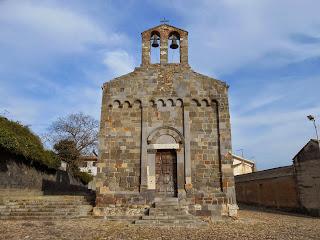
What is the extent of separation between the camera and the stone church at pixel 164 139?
13484 mm

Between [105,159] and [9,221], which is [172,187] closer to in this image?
[105,159]

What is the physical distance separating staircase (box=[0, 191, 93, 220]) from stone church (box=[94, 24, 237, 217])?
0.83 m

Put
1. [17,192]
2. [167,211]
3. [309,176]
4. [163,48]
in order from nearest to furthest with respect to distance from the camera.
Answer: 1. [167,211]
2. [163,48]
3. [17,192]
4. [309,176]

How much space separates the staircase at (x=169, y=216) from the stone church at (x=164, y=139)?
34 cm

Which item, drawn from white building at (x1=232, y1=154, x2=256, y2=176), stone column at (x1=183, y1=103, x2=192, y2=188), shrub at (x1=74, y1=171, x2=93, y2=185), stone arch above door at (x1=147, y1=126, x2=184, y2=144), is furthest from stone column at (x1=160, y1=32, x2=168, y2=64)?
white building at (x1=232, y1=154, x2=256, y2=176)

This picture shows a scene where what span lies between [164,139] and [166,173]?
1550mm

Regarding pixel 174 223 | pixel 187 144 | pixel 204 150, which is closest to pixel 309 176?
pixel 204 150

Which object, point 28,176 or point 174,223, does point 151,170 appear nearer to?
point 174,223

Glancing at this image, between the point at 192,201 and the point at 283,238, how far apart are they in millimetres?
5247

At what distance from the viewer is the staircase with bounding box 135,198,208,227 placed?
1136 centimetres

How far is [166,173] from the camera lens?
14.1m

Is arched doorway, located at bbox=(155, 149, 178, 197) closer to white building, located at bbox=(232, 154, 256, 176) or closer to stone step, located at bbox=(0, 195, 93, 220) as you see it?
stone step, located at bbox=(0, 195, 93, 220)

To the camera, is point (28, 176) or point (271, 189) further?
point (271, 189)

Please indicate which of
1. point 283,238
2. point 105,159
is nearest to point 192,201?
point 105,159
